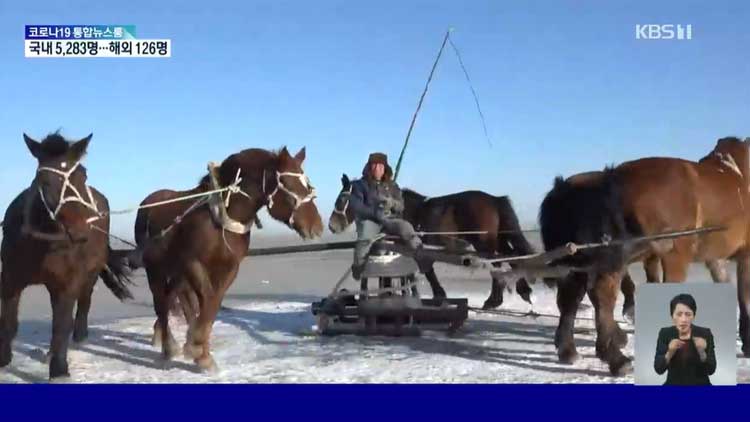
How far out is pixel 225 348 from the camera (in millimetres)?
4234

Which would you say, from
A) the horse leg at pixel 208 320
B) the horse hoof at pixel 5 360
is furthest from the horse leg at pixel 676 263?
the horse hoof at pixel 5 360

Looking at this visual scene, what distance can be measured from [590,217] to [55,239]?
2812 millimetres

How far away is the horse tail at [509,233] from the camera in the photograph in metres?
5.12

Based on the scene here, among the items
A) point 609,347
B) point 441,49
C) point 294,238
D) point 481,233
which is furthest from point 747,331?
point 294,238

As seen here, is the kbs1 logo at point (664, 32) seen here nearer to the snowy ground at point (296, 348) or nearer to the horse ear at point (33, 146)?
the snowy ground at point (296, 348)

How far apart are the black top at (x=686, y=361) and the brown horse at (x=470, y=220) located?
1746 mm

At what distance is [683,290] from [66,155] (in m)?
3.04

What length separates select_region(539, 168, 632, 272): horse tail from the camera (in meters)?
3.84

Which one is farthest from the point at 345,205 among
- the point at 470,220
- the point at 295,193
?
the point at 470,220

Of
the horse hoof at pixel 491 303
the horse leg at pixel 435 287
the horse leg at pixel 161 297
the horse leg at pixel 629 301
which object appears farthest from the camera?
the horse hoof at pixel 491 303

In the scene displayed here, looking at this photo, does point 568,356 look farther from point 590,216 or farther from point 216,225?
point 216,225

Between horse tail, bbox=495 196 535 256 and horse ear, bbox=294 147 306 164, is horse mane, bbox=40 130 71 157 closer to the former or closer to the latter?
horse ear, bbox=294 147 306 164

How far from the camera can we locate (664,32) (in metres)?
3.63
